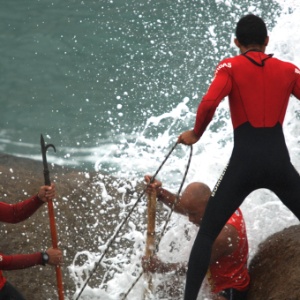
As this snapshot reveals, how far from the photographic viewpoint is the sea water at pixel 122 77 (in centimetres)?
798

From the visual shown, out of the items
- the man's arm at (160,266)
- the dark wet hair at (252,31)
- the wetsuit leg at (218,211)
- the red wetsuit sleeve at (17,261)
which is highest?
the dark wet hair at (252,31)

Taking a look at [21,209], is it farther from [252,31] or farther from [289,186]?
[252,31]

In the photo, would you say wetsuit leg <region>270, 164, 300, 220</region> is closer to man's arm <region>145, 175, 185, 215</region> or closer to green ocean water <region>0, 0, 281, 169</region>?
man's arm <region>145, 175, 185, 215</region>

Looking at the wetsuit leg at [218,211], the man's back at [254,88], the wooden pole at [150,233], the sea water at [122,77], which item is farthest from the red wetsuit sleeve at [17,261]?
the sea water at [122,77]

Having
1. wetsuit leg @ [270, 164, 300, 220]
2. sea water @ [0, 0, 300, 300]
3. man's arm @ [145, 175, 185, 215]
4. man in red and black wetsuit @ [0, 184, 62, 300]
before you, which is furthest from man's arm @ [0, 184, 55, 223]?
sea water @ [0, 0, 300, 300]

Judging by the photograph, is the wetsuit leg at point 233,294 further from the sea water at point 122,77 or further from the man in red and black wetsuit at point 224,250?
the sea water at point 122,77

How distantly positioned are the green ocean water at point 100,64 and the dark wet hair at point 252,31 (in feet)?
15.3

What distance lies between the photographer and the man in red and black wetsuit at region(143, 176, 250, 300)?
445cm

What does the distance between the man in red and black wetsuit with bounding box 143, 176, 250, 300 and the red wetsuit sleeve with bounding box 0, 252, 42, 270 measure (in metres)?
0.86

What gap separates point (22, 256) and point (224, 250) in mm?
1278

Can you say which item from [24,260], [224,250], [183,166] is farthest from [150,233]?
[183,166]

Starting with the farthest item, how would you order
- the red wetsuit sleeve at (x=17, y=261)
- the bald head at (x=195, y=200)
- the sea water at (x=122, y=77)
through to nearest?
the sea water at (x=122, y=77)
the bald head at (x=195, y=200)
the red wetsuit sleeve at (x=17, y=261)

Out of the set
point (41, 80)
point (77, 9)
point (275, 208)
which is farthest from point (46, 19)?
point (275, 208)

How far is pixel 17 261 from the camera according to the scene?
439cm
